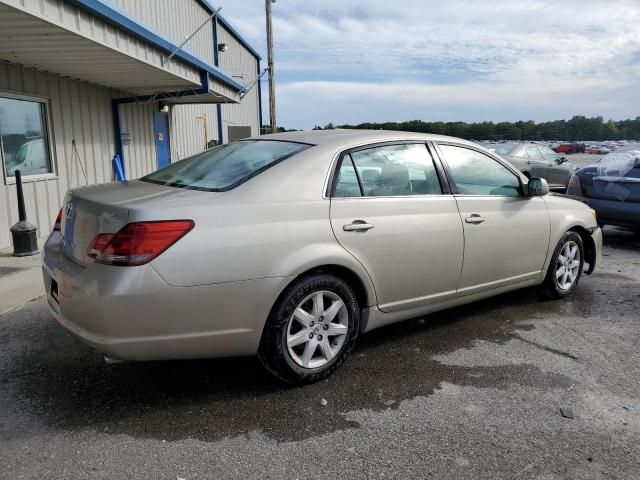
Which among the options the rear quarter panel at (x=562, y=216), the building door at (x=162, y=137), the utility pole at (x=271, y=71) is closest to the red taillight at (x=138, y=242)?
the rear quarter panel at (x=562, y=216)

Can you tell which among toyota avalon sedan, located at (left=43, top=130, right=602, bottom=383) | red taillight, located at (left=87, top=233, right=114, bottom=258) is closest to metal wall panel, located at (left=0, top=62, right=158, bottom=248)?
toyota avalon sedan, located at (left=43, top=130, right=602, bottom=383)

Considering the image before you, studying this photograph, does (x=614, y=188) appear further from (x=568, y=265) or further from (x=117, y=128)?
Answer: (x=117, y=128)

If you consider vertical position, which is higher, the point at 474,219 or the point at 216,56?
the point at 216,56

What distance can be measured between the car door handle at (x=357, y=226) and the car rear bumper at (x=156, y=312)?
566mm

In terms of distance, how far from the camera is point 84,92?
9.23 m

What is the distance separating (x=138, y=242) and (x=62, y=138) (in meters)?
6.91

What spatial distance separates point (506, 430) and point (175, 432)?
1.76 meters

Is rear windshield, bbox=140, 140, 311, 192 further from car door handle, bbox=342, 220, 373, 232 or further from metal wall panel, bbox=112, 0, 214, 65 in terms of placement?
metal wall panel, bbox=112, 0, 214, 65

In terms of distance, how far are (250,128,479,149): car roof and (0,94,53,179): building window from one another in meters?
4.90

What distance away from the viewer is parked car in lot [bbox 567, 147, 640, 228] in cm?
740

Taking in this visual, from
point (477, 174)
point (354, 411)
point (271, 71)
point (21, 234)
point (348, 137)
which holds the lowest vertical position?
point (354, 411)

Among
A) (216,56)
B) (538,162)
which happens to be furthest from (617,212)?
(216,56)

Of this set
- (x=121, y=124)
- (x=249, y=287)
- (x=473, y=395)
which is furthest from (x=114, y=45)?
(x=473, y=395)

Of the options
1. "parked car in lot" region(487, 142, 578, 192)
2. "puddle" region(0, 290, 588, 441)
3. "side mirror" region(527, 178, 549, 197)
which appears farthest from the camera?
"parked car in lot" region(487, 142, 578, 192)
